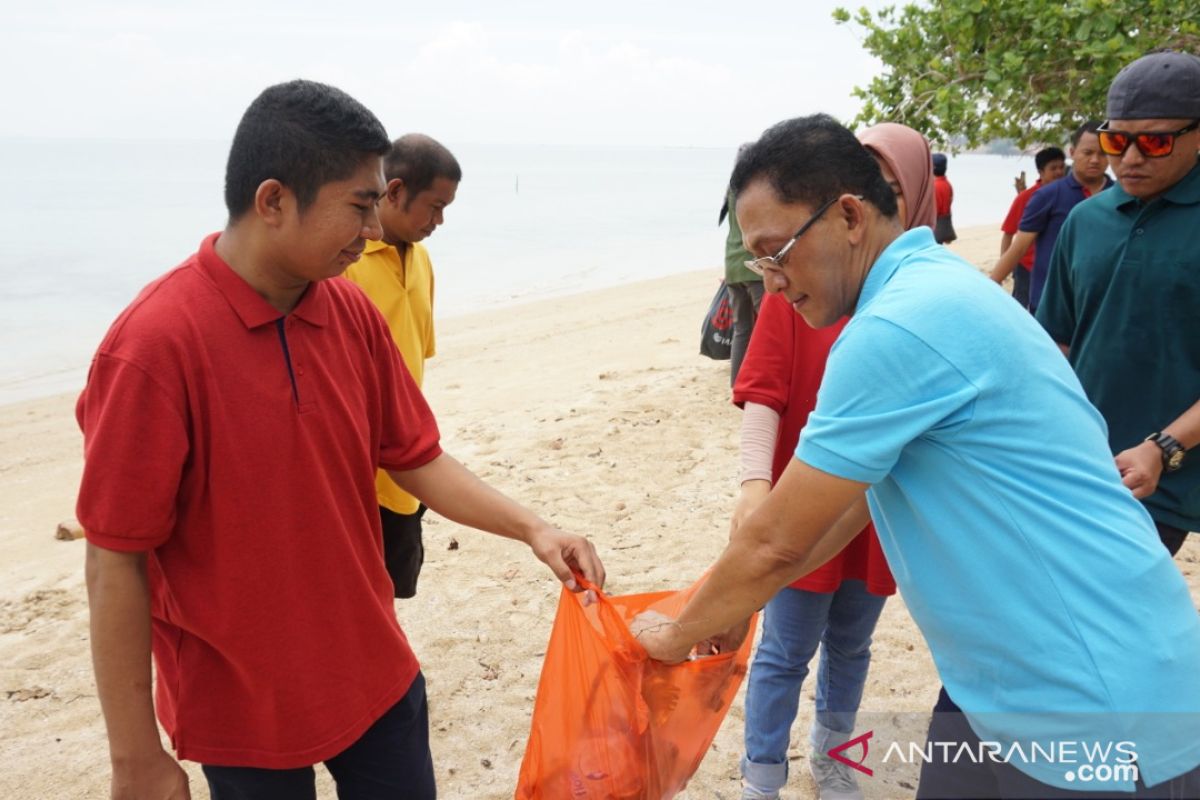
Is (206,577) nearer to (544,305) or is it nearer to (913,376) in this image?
(913,376)

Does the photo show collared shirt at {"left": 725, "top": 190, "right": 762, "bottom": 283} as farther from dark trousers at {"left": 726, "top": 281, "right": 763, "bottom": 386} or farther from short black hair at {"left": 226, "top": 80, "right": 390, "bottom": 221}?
short black hair at {"left": 226, "top": 80, "right": 390, "bottom": 221}

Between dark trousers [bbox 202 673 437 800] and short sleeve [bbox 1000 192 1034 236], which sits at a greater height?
short sleeve [bbox 1000 192 1034 236]

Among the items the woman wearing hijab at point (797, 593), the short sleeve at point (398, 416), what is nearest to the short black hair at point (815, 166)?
the woman wearing hijab at point (797, 593)

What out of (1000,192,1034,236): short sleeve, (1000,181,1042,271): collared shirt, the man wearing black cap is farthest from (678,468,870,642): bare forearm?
(1000,192,1034,236): short sleeve

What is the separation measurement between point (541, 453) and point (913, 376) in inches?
203

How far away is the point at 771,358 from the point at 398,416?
1.05 metres

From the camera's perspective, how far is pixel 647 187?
203 ft

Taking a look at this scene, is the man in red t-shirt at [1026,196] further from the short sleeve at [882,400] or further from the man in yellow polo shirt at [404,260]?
the short sleeve at [882,400]

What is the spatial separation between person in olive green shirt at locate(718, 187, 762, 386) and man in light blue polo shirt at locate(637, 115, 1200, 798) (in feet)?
14.1

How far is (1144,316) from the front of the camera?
2.83 m

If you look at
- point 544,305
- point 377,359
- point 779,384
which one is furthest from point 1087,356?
point 544,305

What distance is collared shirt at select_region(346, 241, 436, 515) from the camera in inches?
121

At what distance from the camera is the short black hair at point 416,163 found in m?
3.07

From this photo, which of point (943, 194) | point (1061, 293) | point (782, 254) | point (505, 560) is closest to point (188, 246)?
point (943, 194)
